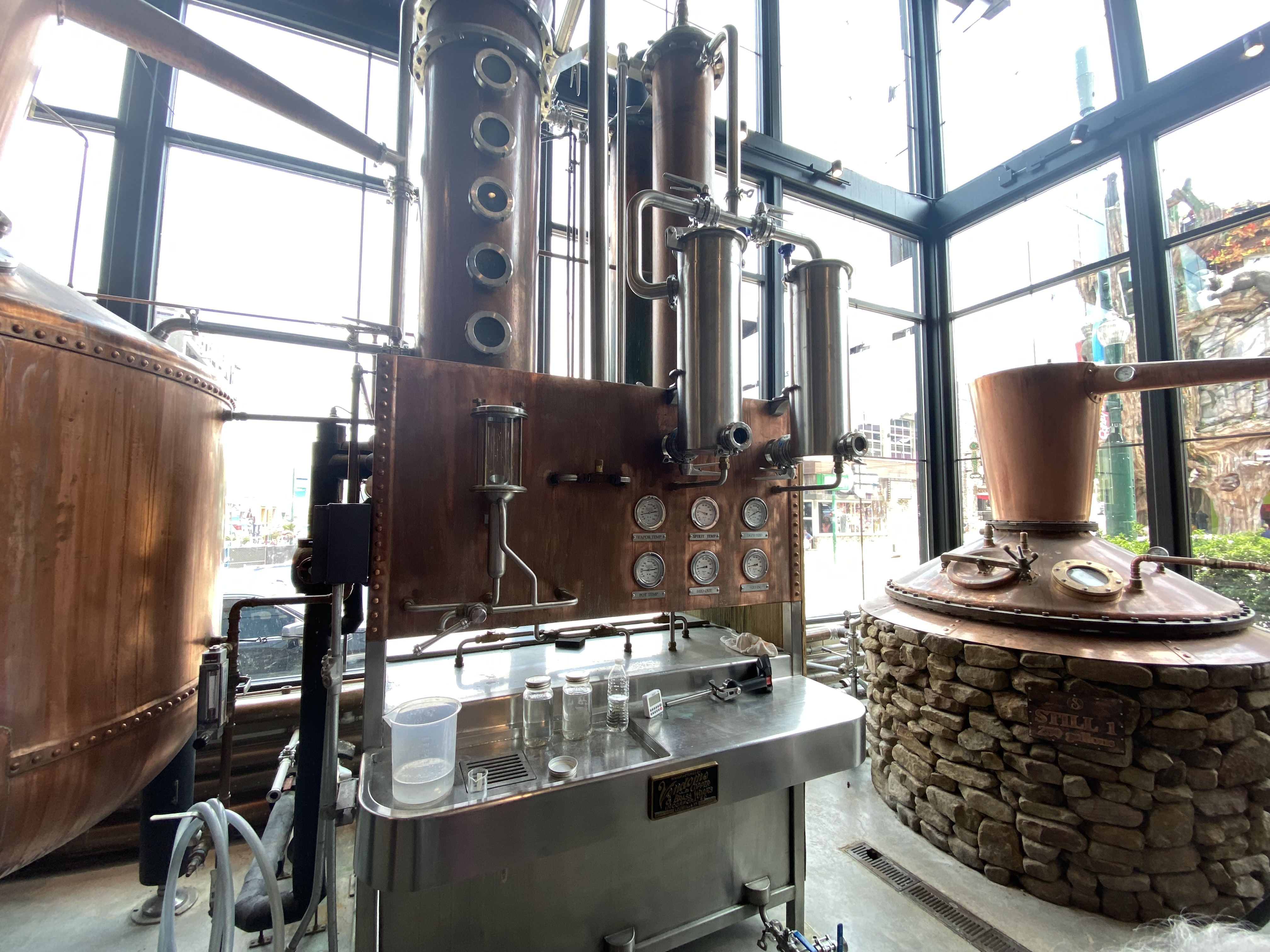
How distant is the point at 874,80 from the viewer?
5.90 m

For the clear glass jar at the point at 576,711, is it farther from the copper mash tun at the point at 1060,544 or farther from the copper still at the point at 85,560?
the copper mash tun at the point at 1060,544

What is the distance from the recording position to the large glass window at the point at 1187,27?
3797 mm

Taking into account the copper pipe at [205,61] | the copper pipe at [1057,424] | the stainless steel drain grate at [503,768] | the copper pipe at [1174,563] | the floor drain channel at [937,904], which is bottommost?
the floor drain channel at [937,904]

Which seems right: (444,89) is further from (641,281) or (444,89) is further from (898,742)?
(898,742)

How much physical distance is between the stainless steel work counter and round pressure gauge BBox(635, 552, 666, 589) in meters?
0.32

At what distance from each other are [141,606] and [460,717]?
923 mm

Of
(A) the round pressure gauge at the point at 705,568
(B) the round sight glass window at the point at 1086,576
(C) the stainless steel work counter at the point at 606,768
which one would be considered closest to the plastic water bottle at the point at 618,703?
(C) the stainless steel work counter at the point at 606,768

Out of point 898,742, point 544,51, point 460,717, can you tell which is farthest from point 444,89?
point 898,742

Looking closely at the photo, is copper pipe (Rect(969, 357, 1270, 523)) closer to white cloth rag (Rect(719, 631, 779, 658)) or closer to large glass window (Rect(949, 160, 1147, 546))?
large glass window (Rect(949, 160, 1147, 546))

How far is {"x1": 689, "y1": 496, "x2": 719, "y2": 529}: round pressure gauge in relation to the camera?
1.90 meters

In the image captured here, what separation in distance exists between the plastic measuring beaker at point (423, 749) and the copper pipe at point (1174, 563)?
9.84 feet

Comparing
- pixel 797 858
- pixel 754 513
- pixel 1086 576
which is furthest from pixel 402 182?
pixel 1086 576

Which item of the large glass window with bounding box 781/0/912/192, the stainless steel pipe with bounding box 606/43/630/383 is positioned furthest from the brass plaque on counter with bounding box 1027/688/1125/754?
the large glass window with bounding box 781/0/912/192

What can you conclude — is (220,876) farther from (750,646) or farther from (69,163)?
(69,163)
